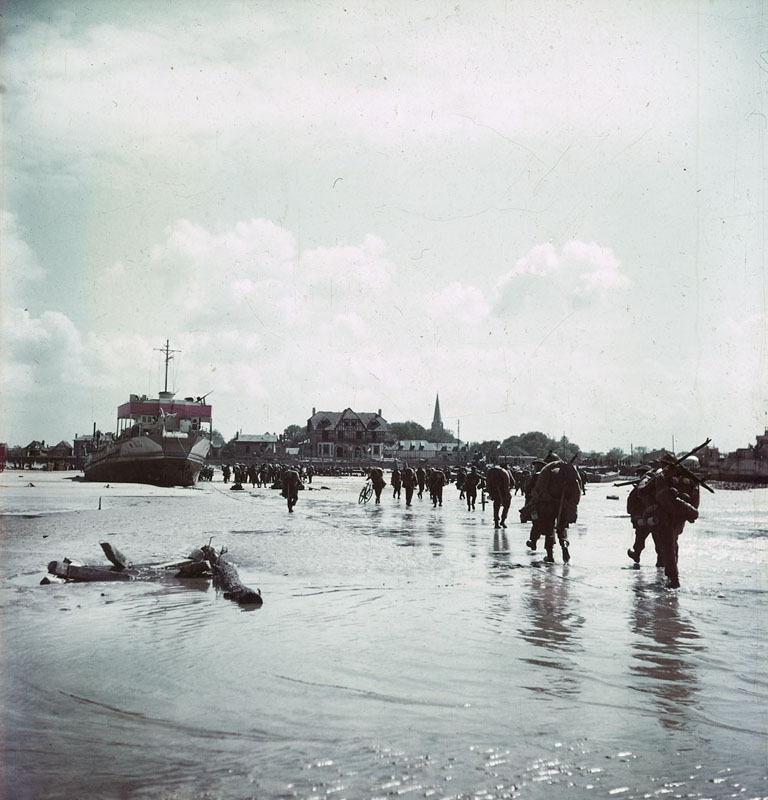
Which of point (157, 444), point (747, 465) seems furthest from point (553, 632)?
point (747, 465)

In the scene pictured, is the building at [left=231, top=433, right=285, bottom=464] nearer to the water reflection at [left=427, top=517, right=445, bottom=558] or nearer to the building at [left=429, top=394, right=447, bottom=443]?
the building at [left=429, top=394, right=447, bottom=443]

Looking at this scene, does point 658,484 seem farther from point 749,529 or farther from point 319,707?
point 749,529

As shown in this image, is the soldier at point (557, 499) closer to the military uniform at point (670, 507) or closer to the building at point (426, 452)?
the military uniform at point (670, 507)

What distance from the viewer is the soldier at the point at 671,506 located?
406 inches

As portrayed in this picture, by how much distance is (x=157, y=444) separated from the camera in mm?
49156

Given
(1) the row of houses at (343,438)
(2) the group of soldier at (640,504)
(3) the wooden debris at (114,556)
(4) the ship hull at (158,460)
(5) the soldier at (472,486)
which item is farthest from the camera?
(1) the row of houses at (343,438)

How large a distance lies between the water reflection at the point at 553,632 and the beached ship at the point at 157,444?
4158cm

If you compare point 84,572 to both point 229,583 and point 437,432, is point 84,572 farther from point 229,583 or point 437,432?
point 437,432

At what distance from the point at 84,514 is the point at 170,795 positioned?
20334 mm

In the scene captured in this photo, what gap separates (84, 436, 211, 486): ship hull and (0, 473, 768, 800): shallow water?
3870cm

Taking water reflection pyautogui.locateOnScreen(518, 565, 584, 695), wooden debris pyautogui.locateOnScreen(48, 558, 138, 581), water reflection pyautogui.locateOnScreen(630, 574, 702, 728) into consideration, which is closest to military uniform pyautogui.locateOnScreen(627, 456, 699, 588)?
water reflection pyautogui.locateOnScreen(630, 574, 702, 728)

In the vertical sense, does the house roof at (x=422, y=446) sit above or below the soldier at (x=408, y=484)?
above

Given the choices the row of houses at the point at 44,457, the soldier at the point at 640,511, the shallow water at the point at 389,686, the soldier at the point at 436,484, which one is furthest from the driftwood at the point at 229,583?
the row of houses at the point at 44,457

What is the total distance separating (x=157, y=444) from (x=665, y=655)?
150 feet
